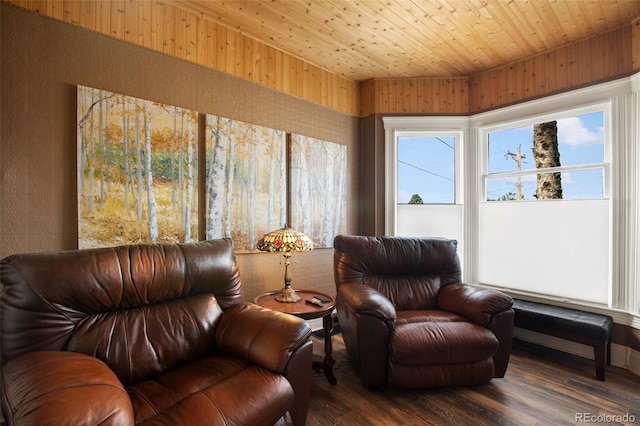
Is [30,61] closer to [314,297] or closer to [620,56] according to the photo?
[314,297]

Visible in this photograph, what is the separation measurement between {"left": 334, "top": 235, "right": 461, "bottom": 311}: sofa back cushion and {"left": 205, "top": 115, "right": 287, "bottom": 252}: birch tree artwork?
0.77 metres

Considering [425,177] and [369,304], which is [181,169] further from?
[425,177]

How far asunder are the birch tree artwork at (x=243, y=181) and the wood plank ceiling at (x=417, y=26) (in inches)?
34.3

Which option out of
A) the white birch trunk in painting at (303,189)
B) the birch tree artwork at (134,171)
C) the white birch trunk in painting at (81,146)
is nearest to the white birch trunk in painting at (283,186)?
the white birch trunk in painting at (303,189)

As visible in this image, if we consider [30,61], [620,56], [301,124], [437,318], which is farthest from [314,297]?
[620,56]

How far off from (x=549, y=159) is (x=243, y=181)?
3050 millimetres

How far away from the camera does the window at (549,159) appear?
2.81 m

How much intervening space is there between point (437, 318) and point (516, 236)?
5.24 ft

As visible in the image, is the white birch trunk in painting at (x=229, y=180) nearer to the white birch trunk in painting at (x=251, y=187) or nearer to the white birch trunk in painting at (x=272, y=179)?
the white birch trunk in painting at (x=251, y=187)

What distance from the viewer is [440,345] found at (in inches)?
80.4

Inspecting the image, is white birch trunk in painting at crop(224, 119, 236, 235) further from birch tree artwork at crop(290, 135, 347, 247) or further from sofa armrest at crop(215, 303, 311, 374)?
sofa armrest at crop(215, 303, 311, 374)

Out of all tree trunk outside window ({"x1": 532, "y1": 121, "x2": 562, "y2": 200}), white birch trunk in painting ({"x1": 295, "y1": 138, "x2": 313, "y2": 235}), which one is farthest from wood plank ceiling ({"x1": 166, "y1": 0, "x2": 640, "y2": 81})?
white birch trunk in painting ({"x1": 295, "y1": 138, "x2": 313, "y2": 235})

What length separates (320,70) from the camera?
136 inches

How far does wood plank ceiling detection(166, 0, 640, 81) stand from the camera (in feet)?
7.90
